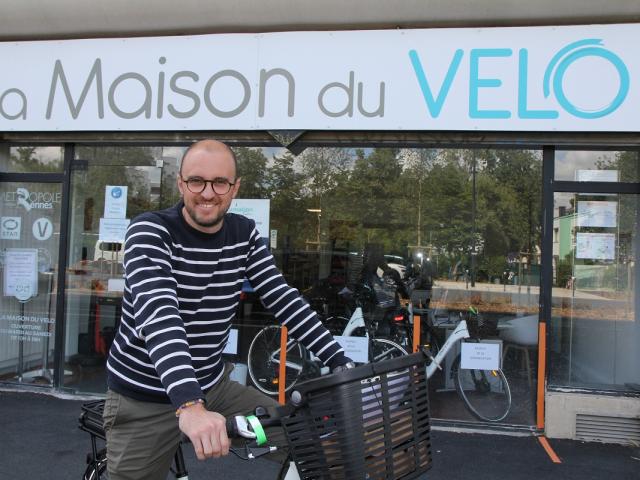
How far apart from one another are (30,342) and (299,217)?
357 centimetres

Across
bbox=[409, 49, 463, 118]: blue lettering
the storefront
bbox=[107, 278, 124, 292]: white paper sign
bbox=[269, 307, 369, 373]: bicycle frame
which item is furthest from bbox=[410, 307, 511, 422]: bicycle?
bbox=[107, 278, 124, 292]: white paper sign

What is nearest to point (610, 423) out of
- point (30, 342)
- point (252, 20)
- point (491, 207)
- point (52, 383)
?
point (491, 207)

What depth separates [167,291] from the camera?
1.90 meters

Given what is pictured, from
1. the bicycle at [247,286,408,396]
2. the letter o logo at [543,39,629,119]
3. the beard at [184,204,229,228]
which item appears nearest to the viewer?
the beard at [184,204,229,228]

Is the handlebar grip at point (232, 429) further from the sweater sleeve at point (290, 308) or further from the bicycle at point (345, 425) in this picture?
the sweater sleeve at point (290, 308)

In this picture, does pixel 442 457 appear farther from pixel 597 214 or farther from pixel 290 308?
pixel 290 308

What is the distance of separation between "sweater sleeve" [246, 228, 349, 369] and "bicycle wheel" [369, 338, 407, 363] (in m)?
3.92

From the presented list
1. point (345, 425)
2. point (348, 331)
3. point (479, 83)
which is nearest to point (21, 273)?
point (348, 331)

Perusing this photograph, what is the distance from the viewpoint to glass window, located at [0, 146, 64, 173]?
6645mm

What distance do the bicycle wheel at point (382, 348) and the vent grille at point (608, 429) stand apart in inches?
72.7

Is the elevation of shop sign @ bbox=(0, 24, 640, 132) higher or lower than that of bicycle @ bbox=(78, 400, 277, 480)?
higher

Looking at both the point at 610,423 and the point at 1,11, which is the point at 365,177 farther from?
the point at 1,11

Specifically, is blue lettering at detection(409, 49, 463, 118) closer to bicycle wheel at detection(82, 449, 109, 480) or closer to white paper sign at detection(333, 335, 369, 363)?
white paper sign at detection(333, 335, 369, 363)

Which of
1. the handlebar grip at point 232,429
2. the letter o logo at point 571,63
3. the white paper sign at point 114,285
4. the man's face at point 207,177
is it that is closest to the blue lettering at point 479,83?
the letter o logo at point 571,63
